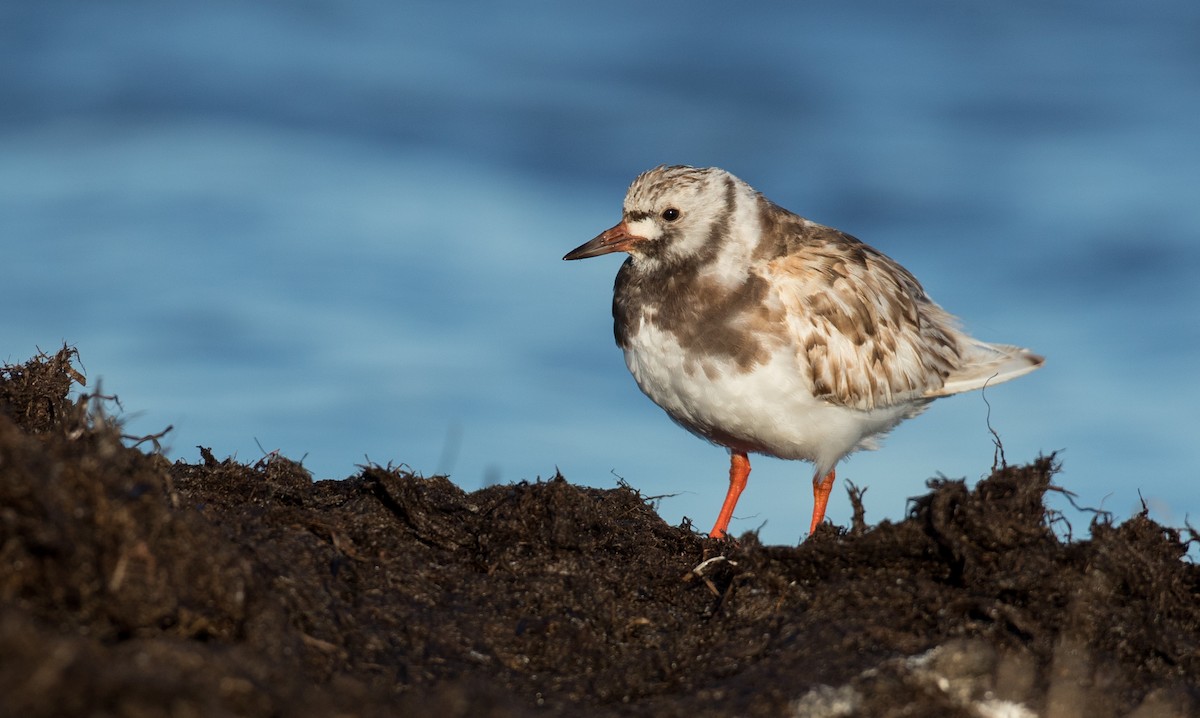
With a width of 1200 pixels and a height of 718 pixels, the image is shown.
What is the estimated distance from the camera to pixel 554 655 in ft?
16.3

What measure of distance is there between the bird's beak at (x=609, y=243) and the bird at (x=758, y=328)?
0.03ft

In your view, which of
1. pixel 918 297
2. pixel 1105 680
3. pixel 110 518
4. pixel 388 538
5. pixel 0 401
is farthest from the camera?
pixel 918 297

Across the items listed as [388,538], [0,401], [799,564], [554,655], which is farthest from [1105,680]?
[0,401]

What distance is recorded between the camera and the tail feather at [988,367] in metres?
8.76

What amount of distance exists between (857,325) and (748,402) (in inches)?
46.1

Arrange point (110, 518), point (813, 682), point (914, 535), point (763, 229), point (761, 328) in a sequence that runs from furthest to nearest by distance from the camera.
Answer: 1. point (763, 229)
2. point (761, 328)
3. point (914, 535)
4. point (813, 682)
5. point (110, 518)

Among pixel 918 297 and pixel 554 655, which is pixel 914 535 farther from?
pixel 918 297

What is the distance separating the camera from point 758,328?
736 centimetres

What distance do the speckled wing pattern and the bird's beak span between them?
1027mm

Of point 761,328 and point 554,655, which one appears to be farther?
point 761,328

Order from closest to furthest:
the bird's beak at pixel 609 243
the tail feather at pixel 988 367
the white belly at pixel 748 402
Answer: the white belly at pixel 748 402, the bird's beak at pixel 609 243, the tail feather at pixel 988 367

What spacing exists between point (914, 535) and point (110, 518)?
366cm

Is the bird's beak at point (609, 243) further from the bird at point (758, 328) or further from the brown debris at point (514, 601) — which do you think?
the brown debris at point (514, 601)

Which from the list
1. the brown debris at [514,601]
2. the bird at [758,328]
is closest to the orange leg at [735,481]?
the bird at [758,328]
